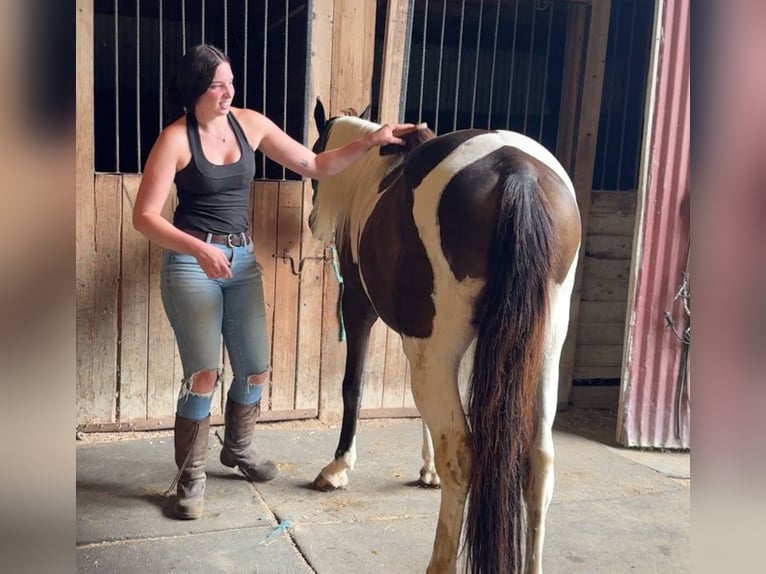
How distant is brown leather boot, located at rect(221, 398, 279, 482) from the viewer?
258 centimetres

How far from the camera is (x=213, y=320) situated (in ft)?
7.48

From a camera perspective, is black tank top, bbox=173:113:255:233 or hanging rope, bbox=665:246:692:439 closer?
black tank top, bbox=173:113:255:233

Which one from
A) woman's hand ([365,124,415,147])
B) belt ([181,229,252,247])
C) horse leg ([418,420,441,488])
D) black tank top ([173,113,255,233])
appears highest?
woman's hand ([365,124,415,147])

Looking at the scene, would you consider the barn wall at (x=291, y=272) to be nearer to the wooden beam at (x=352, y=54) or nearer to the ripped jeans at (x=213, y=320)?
A: the wooden beam at (x=352, y=54)

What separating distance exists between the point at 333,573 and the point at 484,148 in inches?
49.9

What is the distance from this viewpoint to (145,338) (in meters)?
3.05

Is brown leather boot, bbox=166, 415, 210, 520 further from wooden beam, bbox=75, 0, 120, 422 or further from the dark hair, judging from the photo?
the dark hair

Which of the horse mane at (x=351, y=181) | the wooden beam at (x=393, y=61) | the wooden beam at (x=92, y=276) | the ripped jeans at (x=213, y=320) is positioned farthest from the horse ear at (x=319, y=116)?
the wooden beam at (x=92, y=276)

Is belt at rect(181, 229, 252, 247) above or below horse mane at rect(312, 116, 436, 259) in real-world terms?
below

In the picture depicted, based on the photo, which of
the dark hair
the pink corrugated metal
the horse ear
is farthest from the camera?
the pink corrugated metal

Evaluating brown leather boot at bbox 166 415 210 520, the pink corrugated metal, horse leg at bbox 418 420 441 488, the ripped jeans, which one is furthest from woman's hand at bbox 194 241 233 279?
the pink corrugated metal

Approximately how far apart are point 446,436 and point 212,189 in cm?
109

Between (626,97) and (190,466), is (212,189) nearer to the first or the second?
(190,466)

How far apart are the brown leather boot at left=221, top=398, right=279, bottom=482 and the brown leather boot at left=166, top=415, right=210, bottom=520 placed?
19 cm
